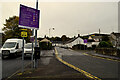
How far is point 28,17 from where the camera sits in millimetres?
6453

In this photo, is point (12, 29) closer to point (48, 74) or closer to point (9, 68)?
point (9, 68)

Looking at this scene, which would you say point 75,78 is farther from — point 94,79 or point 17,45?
point 17,45

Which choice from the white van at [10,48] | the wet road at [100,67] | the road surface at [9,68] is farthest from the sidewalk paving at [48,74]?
the white van at [10,48]

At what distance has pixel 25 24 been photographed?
248 inches

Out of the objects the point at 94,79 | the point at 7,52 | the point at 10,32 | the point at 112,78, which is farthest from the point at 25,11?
the point at 10,32

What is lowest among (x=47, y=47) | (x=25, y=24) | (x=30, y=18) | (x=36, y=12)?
(x=47, y=47)

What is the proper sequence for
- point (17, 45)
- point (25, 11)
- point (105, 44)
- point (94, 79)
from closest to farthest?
point (94, 79) < point (25, 11) < point (17, 45) < point (105, 44)

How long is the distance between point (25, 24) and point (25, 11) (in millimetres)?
890

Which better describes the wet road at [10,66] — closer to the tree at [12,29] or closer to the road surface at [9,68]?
the road surface at [9,68]

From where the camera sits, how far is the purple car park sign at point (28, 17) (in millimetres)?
6077

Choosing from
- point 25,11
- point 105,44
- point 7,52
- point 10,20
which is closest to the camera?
point 25,11

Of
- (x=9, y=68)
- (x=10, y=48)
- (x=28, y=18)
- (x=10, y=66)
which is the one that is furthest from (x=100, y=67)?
(x=10, y=48)

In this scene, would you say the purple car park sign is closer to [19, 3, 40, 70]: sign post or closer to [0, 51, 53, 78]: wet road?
[19, 3, 40, 70]: sign post

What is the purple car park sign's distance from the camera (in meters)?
6.08
